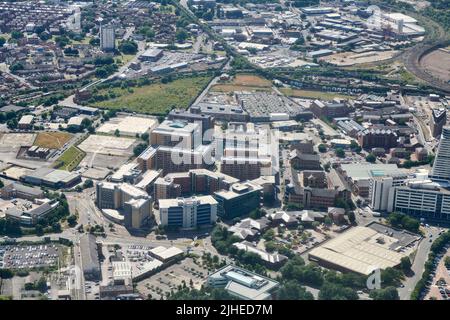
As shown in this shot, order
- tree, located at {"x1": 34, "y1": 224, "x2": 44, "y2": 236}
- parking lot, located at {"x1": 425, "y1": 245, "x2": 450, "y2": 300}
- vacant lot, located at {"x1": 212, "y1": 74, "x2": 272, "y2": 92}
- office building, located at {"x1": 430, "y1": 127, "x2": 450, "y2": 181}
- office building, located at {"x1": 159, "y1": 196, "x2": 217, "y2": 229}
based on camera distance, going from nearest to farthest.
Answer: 1. parking lot, located at {"x1": 425, "y1": 245, "x2": 450, "y2": 300}
2. tree, located at {"x1": 34, "y1": 224, "x2": 44, "y2": 236}
3. office building, located at {"x1": 159, "y1": 196, "x2": 217, "y2": 229}
4. office building, located at {"x1": 430, "y1": 127, "x2": 450, "y2": 181}
5. vacant lot, located at {"x1": 212, "y1": 74, "x2": 272, "y2": 92}

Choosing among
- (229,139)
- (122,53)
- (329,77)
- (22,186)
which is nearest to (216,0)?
(122,53)

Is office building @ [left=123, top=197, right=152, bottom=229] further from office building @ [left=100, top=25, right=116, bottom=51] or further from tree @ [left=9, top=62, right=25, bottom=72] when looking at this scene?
office building @ [left=100, top=25, right=116, bottom=51]

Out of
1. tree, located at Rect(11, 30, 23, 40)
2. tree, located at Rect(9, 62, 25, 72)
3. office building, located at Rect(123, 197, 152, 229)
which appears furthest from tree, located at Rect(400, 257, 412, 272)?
tree, located at Rect(11, 30, 23, 40)

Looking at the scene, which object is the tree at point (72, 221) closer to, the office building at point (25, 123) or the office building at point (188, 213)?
the office building at point (188, 213)

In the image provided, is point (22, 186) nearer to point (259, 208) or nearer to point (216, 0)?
point (259, 208)

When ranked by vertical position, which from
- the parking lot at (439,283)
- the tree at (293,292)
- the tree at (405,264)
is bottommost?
the parking lot at (439,283)

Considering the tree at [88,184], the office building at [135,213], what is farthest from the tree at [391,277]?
the tree at [88,184]
